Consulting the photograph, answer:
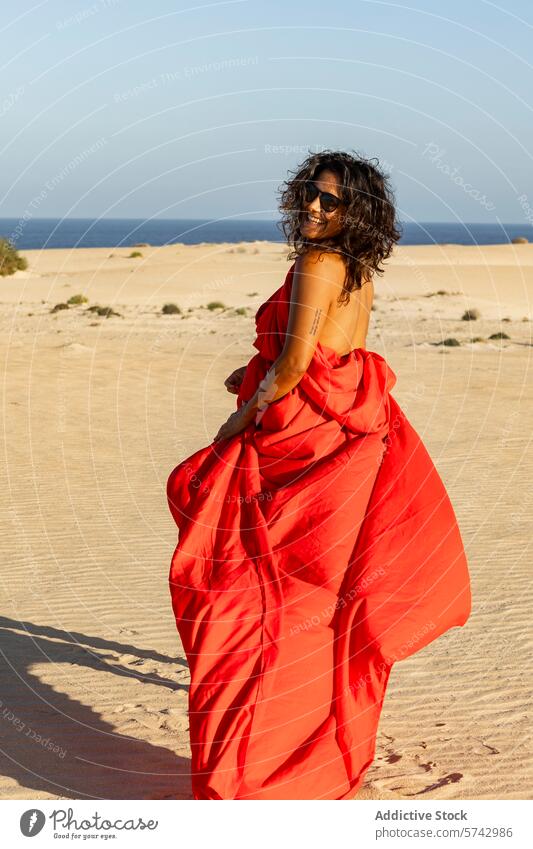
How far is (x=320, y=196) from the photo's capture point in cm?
430

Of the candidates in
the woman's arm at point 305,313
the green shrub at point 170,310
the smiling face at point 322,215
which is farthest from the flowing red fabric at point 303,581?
the green shrub at point 170,310

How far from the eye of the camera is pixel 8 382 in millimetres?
17531

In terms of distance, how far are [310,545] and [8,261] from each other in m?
39.5

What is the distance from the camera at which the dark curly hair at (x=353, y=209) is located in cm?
430

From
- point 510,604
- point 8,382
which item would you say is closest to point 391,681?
point 510,604

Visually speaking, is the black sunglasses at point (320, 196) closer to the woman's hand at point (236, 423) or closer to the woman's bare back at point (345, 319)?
the woman's bare back at point (345, 319)

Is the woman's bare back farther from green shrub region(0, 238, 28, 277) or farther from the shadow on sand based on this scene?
green shrub region(0, 238, 28, 277)

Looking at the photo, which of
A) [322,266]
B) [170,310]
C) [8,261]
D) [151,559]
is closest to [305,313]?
[322,266]

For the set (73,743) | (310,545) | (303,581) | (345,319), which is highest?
(345,319)

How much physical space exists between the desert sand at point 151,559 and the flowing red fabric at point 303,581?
66cm

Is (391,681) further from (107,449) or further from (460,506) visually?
(107,449)

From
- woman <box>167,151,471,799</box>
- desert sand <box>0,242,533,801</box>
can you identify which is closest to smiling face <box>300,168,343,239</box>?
woman <box>167,151,471,799</box>

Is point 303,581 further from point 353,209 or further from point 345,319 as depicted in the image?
point 353,209

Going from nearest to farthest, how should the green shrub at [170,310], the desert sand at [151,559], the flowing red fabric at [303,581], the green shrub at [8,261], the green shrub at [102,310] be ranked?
the flowing red fabric at [303,581] < the desert sand at [151,559] < the green shrub at [102,310] < the green shrub at [170,310] < the green shrub at [8,261]
